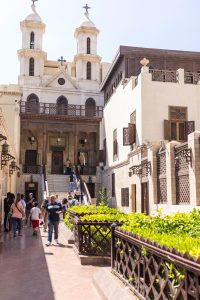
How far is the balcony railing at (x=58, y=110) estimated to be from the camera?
29.7 m

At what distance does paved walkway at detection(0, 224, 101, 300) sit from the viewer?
600cm

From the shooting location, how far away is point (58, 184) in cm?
2620

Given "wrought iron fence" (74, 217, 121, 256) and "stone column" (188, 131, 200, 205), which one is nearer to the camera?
"wrought iron fence" (74, 217, 121, 256)

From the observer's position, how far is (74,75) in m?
37.3

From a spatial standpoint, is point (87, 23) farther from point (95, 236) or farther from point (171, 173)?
point (95, 236)

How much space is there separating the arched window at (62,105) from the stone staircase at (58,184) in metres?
6.19

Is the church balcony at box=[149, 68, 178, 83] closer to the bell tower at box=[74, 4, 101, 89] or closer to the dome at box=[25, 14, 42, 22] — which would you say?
the bell tower at box=[74, 4, 101, 89]

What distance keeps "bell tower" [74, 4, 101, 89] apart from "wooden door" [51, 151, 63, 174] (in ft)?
23.3

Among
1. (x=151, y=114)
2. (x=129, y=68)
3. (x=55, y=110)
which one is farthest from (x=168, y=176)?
(x=55, y=110)

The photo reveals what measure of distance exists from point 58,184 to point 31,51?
13.7m

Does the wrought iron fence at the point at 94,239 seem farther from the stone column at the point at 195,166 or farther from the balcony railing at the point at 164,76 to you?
the balcony railing at the point at 164,76

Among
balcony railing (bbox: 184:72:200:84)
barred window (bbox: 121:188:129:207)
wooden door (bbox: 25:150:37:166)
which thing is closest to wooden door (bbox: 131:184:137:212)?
barred window (bbox: 121:188:129:207)

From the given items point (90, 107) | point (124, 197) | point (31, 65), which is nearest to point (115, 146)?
point (124, 197)

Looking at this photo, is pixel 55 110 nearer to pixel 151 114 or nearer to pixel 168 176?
pixel 151 114
